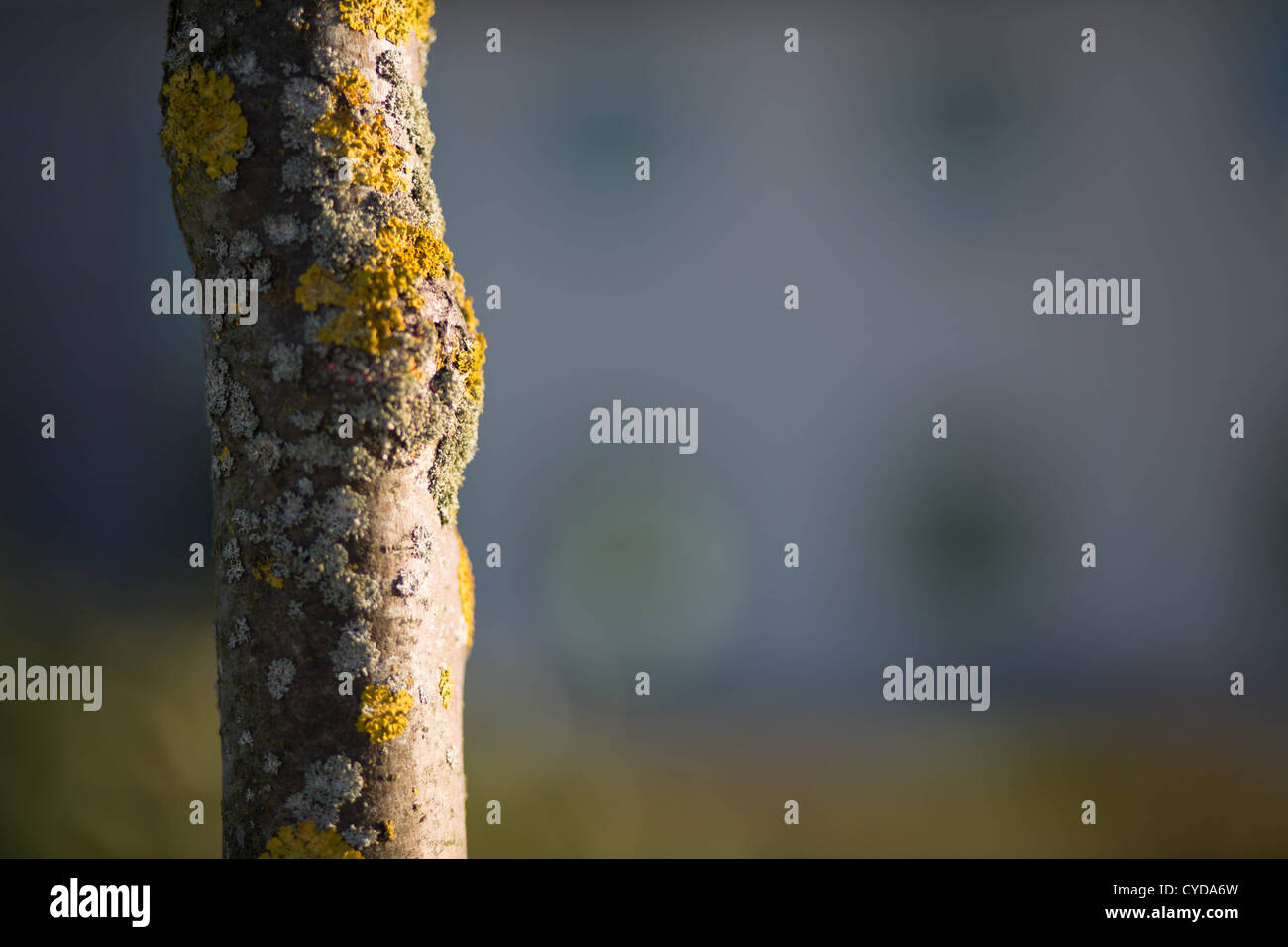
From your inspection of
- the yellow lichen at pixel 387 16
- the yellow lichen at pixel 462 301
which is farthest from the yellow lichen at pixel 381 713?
the yellow lichen at pixel 387 16

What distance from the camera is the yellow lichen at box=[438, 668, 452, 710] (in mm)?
1165

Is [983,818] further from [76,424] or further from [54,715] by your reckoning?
[76,424]

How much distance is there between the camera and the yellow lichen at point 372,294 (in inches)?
42.3

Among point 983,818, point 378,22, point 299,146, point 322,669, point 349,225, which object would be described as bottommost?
point 983,818

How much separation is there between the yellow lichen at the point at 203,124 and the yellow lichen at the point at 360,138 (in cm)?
12

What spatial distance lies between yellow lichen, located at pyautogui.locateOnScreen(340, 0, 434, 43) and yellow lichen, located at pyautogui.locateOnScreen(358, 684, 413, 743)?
91 cm

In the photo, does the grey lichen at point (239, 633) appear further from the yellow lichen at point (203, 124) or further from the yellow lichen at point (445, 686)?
the yellow lichen at point (203, 124)

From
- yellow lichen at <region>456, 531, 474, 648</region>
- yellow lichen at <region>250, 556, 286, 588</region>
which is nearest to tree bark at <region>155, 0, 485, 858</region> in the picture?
yellow lichen at <region>250, 556, 286, 588</region>

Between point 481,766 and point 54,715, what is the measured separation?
1661 mm

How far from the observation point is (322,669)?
1.07 m
